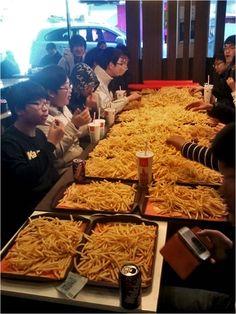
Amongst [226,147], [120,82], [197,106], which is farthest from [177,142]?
[120,82]

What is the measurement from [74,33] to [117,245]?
6.56 metres

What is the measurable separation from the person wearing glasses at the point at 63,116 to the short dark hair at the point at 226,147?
1367 millimetres

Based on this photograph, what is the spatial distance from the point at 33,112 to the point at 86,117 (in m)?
0.55

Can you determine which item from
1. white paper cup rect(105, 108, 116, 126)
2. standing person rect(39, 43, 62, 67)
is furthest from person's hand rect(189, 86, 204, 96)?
standing person rect(39, 43, 62, 67)

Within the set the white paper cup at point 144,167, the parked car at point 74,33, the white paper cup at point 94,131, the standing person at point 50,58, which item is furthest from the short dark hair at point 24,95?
the parked car at point 74,33

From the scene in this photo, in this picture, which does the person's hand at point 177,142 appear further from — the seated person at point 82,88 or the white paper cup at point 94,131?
the seated person at point 82,88

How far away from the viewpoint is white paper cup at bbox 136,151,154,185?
1.62 metres

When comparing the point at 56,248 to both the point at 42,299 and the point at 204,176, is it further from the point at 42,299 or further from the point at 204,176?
the point at 204,176

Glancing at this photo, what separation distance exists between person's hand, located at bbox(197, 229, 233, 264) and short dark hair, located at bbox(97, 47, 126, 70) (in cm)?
286

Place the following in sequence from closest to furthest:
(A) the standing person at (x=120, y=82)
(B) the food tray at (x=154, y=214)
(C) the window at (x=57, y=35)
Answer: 1. (B) the food tray at (x=154, y=214)
2. (A) the standing person at (x=120, y=82)
3. (C) the window at (x=57, y=35)

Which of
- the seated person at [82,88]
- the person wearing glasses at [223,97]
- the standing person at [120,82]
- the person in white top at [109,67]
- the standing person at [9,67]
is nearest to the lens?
the person wearing glasses at [223,97]

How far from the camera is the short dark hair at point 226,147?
111 centimetres

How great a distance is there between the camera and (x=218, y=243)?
52.1 inches

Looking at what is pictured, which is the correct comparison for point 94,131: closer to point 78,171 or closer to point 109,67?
point 78,171
